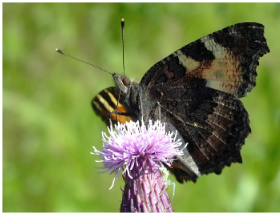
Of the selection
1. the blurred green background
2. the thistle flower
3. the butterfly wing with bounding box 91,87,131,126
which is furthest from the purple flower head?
the blurred green background

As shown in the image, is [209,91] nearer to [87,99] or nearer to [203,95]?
[203,95]

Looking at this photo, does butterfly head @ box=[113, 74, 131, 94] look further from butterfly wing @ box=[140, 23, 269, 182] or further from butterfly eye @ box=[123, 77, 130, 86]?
butterfly wing @ box=[140, 23, 269, 182]

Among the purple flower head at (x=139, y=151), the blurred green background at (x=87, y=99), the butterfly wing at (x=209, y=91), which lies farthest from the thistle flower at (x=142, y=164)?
the blurred green background at (x=87, y=99)

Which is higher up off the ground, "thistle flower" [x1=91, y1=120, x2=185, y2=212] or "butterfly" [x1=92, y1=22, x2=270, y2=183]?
"butterfly" [x1=92, y1=22, x2=270, y2=183]

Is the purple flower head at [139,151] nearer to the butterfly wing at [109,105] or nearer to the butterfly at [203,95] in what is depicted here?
the butterfly at [203,95]

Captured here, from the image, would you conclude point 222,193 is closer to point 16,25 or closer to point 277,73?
point 277,73
